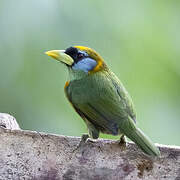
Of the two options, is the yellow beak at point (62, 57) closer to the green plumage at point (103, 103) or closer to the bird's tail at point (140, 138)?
the green plumage at point (103, 103)

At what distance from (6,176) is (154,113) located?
1554 millimetres

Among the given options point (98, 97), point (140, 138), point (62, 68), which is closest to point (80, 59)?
point (98, 97)

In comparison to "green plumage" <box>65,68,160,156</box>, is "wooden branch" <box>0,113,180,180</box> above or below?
below

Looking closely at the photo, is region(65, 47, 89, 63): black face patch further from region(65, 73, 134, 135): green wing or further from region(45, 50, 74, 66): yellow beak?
region(65, 73, 134, 135): green wing

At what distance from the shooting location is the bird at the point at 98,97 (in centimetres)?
318

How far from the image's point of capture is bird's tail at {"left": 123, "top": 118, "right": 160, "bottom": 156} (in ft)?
9.48

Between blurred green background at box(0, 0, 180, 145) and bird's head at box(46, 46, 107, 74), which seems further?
blurred green background at box(0, 0, 180, 145)

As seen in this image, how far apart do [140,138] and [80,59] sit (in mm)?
841

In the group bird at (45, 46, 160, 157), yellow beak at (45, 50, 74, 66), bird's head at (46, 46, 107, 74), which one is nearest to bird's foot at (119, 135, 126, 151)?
bird at (45, 46, 160, 157)

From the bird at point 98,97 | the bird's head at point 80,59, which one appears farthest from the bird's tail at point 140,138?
the bird's head at point 80,59

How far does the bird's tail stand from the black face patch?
649 mm

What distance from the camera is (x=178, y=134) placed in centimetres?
391

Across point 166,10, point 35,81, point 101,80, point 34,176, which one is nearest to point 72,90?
point 101,80

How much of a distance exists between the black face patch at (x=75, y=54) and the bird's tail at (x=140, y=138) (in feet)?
2.13
